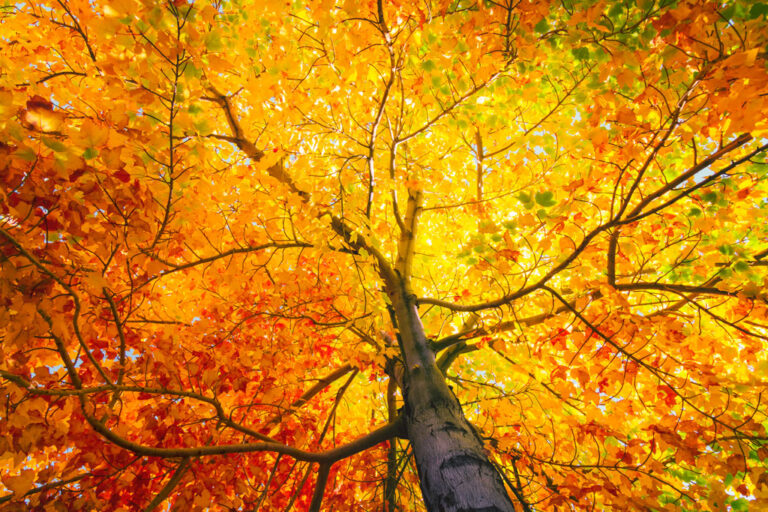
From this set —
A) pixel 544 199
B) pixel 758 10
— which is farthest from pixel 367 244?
pixel 758 10

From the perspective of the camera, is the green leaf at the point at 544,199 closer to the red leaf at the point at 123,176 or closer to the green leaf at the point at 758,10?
the green leaf at the point at 758,10

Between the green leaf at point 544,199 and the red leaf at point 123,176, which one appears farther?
the green leaf at point 544,199

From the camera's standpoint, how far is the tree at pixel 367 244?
170 cm

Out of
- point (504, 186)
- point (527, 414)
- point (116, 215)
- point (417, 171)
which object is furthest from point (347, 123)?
point (527, 414)

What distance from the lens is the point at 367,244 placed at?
10.6ft

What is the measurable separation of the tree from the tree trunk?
0.02 meters

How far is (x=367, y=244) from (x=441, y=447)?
1783 millimetres

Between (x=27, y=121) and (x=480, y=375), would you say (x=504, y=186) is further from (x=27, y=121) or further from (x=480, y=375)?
(x=27, y=121)

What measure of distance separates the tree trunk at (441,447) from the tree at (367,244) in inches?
0.6

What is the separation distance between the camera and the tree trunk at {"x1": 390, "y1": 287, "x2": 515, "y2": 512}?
5.74 ft

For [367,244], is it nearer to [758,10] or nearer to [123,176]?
[123,176]

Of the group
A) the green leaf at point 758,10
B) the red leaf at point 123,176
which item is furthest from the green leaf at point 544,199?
the red leaf at point 123,176

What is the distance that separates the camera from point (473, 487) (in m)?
1.77

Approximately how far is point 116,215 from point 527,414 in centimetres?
406
